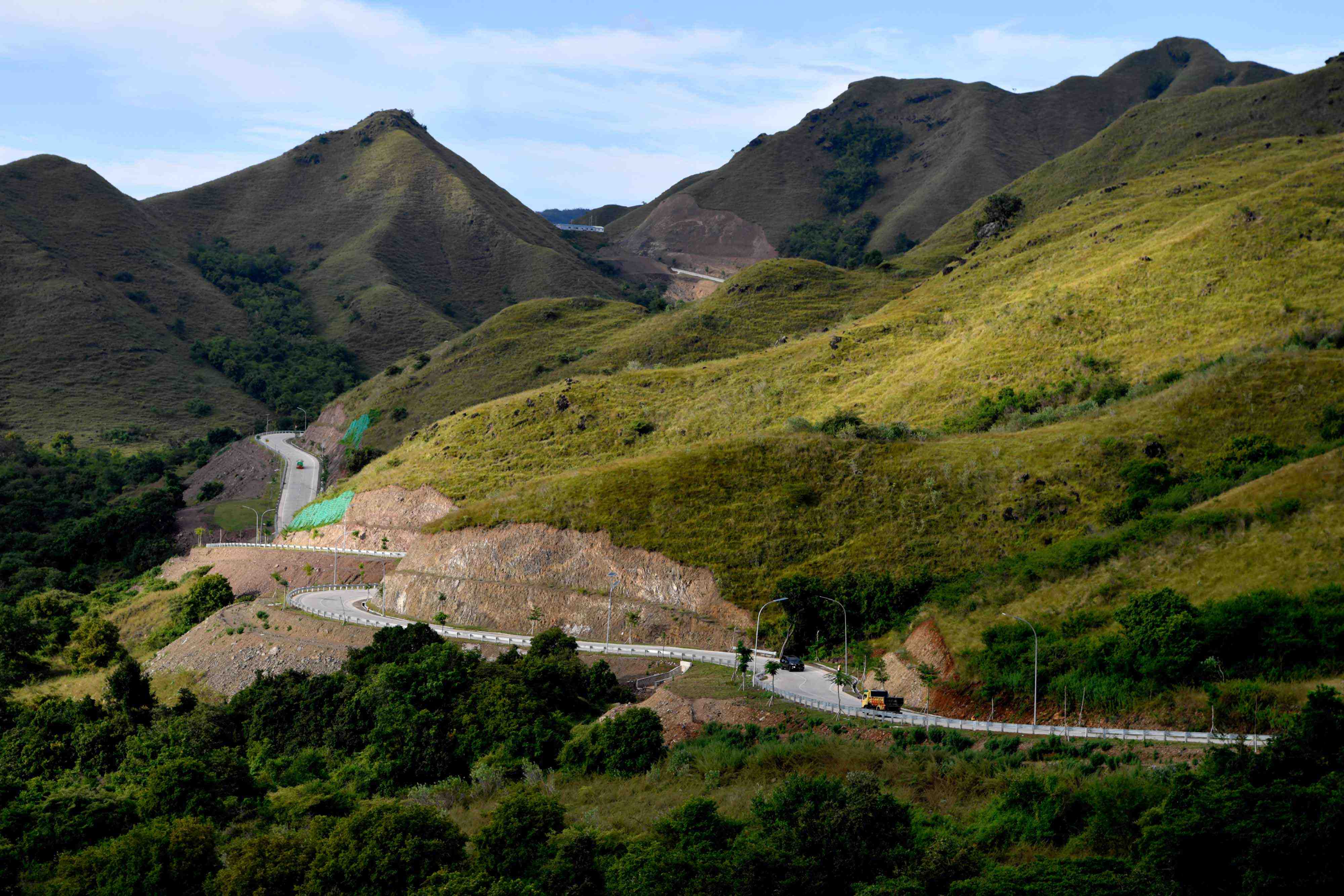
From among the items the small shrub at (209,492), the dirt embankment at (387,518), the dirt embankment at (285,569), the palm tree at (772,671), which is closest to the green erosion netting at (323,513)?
the dirt embankment at (387,518)

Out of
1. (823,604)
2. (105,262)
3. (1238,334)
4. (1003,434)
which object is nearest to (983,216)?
(1238,334)

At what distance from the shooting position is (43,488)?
10612cm

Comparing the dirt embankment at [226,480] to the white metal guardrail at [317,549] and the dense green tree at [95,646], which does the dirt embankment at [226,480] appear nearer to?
the white metal guardrail at [317,549]

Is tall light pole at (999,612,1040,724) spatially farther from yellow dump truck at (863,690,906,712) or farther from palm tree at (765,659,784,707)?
palm tree at (765,659,784,707)

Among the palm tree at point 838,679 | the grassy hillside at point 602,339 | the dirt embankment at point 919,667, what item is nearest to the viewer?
the dirt embankment at point 919,667

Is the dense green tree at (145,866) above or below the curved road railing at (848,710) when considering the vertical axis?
below

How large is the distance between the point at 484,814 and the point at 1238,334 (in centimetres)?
5435

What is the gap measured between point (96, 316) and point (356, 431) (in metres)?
63.6

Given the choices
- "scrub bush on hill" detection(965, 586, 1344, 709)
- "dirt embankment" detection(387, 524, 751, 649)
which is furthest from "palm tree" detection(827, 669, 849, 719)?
"dirt embankment" detection(387, 524, 751, 649)

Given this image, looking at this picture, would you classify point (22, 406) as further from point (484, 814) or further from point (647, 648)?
point (484, 814)

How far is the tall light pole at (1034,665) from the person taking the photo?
120ft

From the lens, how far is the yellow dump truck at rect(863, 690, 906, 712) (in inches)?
1545

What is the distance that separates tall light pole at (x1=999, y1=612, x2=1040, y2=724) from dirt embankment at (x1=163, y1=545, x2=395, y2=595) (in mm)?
43766

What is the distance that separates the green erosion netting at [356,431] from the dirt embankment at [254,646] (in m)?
48.4
